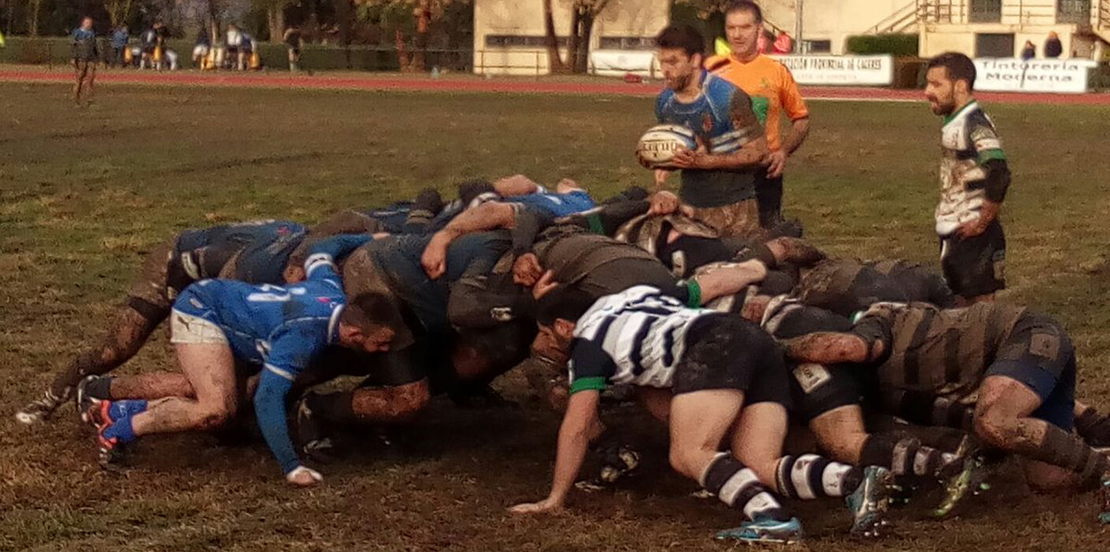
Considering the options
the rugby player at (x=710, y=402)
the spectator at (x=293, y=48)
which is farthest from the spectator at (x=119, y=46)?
the rugby player at (x=710, y=402)

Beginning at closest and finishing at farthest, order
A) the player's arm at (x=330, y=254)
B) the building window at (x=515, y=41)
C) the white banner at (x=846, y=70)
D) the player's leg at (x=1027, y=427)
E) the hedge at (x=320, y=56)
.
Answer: the player's leg at (x=1027, y=427)
the player's arm at (x=330, y=254)
the white banner at (x=846, y=70)
the hedge at (x=320, y=56)
the building window at (x=515, y=41)

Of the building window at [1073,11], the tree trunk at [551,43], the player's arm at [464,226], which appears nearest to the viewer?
the player's arm at [464,226]

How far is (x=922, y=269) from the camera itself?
7.67 metres

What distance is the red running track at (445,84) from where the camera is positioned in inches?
1606

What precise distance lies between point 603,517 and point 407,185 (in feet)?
41.6

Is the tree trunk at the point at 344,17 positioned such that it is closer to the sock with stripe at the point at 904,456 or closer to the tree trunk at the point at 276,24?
the tree trunk at the point at 276,24

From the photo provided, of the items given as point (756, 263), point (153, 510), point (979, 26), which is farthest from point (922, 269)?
point (979, 26)

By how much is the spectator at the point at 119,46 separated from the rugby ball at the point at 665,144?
171 ft

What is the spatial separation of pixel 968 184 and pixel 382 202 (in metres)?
9.63

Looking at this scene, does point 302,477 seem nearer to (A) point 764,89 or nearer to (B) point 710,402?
(B) point 710,402

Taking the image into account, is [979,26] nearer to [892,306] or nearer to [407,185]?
[407,185]

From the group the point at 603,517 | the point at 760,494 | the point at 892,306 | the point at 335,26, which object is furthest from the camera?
the point at 335,26

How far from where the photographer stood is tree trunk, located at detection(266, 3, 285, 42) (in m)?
74.2

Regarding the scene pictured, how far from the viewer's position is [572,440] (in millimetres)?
6141
